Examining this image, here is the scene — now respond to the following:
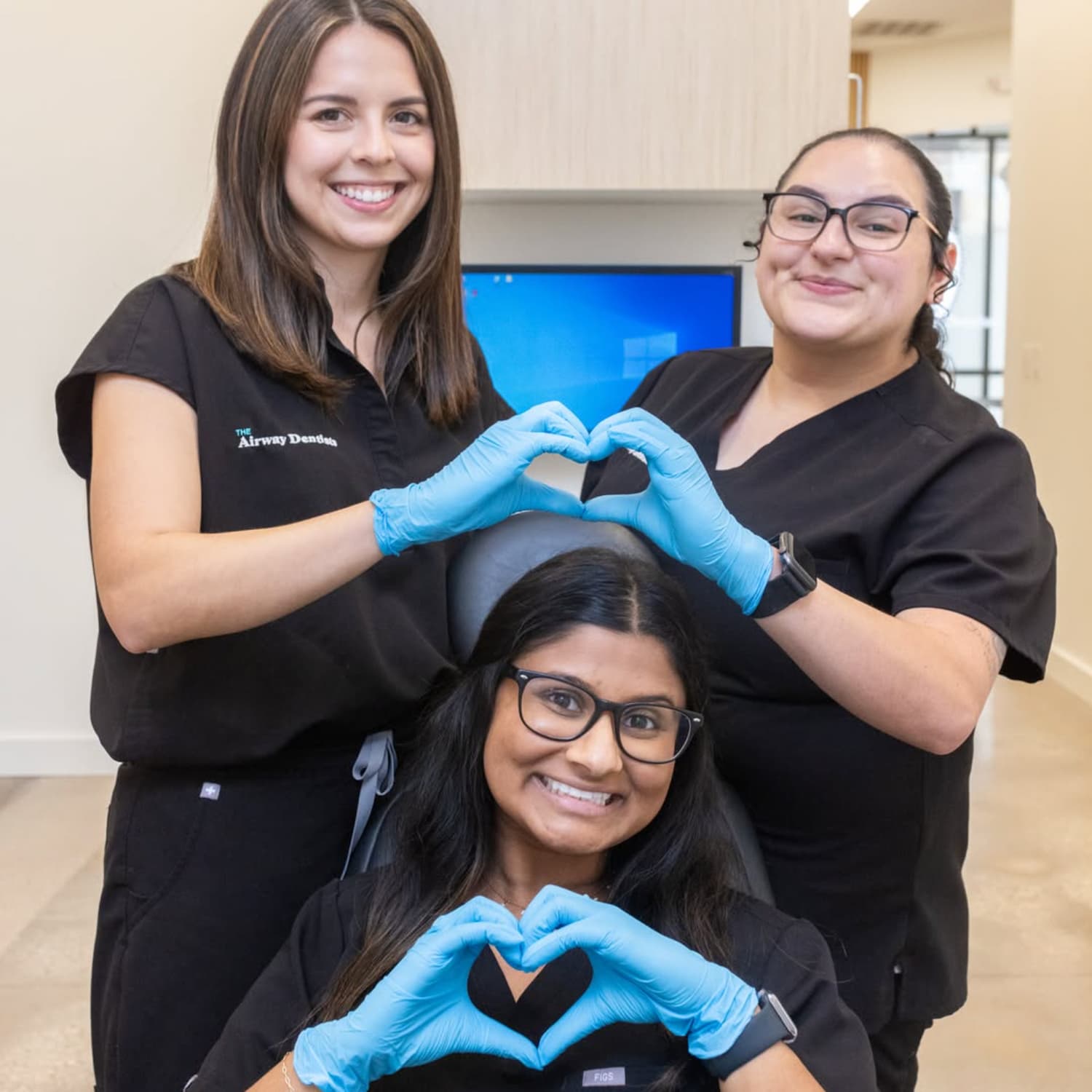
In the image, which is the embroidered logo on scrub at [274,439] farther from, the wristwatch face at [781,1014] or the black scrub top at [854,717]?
the wristwatch face at [781,1014]

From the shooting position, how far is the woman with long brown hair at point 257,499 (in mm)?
1243

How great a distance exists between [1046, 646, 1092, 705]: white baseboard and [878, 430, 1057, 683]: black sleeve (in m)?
3.20

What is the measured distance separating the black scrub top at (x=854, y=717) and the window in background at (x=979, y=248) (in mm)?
8003

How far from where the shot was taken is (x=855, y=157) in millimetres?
1358

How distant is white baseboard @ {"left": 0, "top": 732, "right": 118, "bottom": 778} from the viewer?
361 centimetres

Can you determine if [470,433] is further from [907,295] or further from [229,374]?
[907,295]

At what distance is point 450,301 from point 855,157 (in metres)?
0.47

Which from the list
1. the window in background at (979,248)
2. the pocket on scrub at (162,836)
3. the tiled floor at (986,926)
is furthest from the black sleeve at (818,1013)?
the window in background at (979,248)

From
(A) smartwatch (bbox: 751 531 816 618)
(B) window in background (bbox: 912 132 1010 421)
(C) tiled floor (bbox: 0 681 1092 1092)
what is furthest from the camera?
(B) window in background (bbox: 912 132 1010 421)

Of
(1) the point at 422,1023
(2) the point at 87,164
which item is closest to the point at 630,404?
(1) the point at 422,1023

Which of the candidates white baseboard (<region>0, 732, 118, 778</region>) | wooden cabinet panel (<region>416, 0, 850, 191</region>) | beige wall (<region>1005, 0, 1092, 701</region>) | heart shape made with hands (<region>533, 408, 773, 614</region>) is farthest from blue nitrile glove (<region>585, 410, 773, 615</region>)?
beige wall (<region>1005, 0, 1092, 701</region>)

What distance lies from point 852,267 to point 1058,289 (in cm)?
350

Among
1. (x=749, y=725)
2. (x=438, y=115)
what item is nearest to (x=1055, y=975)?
(x=749, y=725)

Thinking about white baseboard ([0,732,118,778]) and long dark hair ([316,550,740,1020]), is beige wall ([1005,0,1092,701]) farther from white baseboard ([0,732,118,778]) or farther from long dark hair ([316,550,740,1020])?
long dark hair ([316,550,740,1020])
